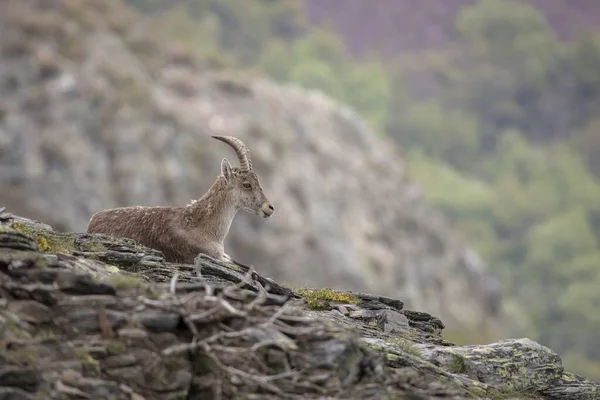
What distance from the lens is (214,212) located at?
23.5 metres

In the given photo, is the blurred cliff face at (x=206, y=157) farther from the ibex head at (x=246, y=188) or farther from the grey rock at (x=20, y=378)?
the grey rock at (x=20, y=378)

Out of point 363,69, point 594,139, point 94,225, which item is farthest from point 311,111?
point 594,139

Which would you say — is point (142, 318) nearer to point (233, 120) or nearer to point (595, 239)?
point (233, 120)

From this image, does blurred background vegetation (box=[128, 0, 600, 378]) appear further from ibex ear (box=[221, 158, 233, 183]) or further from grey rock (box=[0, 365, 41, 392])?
grey rock (box=[0, 365, 41, 392])

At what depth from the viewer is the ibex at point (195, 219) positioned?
22219mm

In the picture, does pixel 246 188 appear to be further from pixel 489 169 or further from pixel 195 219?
pixel 489 169

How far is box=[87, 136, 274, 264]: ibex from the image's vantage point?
22219mm

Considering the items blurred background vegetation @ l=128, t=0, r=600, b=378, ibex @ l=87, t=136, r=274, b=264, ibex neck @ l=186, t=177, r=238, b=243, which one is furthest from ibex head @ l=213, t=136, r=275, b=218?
blurred background vegetation @ l=128, t=0, r=600, b=378

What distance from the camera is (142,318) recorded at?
13.5 metres

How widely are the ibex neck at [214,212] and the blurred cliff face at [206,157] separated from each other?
42276 millimetres

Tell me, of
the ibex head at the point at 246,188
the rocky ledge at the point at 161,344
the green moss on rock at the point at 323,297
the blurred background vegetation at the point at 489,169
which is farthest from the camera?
the blurred background vegetation at the point at 489,169

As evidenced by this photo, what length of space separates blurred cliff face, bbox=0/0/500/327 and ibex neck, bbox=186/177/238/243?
139ft

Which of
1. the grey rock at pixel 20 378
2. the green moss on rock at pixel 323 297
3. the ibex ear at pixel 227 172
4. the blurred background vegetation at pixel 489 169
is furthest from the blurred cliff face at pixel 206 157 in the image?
the grey rock at pixel 20 378

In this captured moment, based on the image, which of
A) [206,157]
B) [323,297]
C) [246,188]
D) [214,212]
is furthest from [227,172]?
[206,157]
